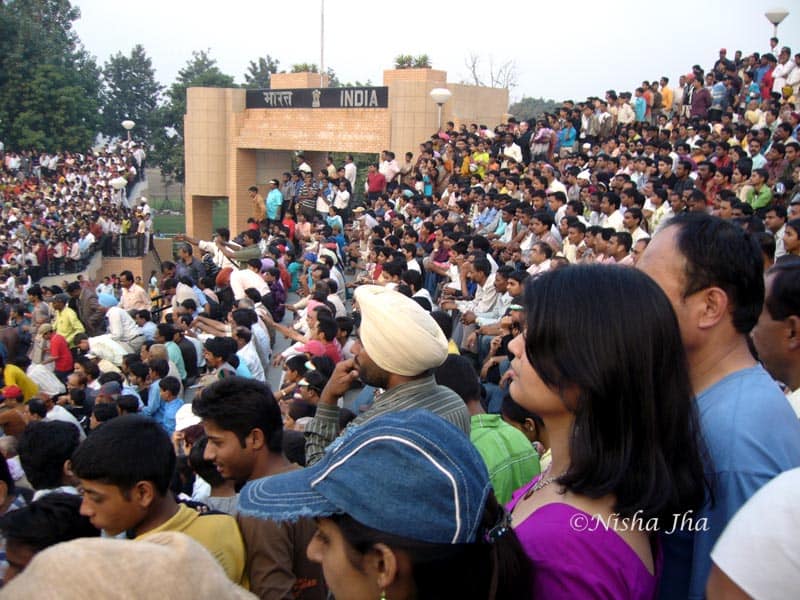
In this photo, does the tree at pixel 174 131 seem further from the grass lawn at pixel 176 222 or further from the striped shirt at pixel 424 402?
the striped shirt at pixel 424 402

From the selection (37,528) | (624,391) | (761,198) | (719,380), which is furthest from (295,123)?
(624,391)

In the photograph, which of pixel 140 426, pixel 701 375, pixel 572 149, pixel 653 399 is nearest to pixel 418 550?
pixel 653 399

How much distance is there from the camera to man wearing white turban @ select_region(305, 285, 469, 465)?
110 inches

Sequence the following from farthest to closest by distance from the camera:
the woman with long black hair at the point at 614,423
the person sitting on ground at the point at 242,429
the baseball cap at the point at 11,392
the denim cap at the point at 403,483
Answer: the baseball cap at the point at 11,392 < the person sitting on ground at the point at 242,429 < the woman with long black hair at the point at 614,423 < the denim cap at the point at 403,483

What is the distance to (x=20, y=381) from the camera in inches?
304

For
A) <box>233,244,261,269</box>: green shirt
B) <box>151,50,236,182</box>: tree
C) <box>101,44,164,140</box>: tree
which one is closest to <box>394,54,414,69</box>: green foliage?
<box>233,244,261,269</box>: green shirt

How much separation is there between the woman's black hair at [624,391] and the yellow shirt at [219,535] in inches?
53.3

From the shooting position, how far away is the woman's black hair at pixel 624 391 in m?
1.56

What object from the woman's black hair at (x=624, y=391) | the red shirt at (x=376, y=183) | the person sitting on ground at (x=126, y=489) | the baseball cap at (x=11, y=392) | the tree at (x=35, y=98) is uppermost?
the tree at (x=35, y=98)

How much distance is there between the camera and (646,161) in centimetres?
1281

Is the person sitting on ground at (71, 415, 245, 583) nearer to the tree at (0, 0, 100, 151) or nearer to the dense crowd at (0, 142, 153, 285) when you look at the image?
the dense crowd at (0, 142, 153, 285)

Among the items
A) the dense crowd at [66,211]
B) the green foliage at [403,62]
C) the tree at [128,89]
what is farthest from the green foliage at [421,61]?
the tree at [128,89]

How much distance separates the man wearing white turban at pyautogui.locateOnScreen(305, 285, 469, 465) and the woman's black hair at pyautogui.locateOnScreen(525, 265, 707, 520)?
1.18 meters

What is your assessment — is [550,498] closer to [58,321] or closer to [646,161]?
[58,321]
